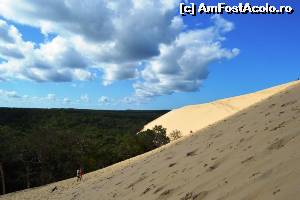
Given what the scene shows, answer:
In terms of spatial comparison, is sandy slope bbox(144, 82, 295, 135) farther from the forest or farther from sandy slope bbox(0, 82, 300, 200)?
sandy slope bbox(0, 82, 300, 200)

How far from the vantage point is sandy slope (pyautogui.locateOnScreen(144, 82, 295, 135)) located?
6406 cm

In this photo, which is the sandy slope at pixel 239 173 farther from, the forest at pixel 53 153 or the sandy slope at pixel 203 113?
the sandy slope at pixel 203 113

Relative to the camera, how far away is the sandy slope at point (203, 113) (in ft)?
210

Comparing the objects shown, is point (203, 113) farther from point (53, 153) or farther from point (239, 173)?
point (239, 173)

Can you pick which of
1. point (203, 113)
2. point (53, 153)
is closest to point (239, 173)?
point (53, 153)

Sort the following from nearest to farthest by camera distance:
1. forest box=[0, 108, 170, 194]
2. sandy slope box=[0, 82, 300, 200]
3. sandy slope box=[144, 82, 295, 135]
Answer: sandy slope box=[0, 82, 300, 200]
forest box=[0, 108, 170, 194]
sandy slope box=[144, 82, 295, 135]

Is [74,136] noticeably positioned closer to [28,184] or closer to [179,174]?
[28,184]

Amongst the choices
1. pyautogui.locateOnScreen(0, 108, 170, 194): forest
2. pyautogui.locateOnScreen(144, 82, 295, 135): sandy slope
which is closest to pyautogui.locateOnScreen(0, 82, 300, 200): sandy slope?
pyautogui.locateOnScreen(0, 108, 170, 194): forest

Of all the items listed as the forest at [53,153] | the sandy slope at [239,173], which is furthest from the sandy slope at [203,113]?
the sandy slope at [239,173]

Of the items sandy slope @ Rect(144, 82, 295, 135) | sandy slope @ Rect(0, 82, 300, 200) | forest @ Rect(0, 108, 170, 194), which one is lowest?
forest @ Rect(0, 108, 170, 194)

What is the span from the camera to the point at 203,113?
7038 cm

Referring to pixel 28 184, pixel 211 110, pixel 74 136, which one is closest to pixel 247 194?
pixel 28 184

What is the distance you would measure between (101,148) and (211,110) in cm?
2054

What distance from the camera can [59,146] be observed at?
168 feet
